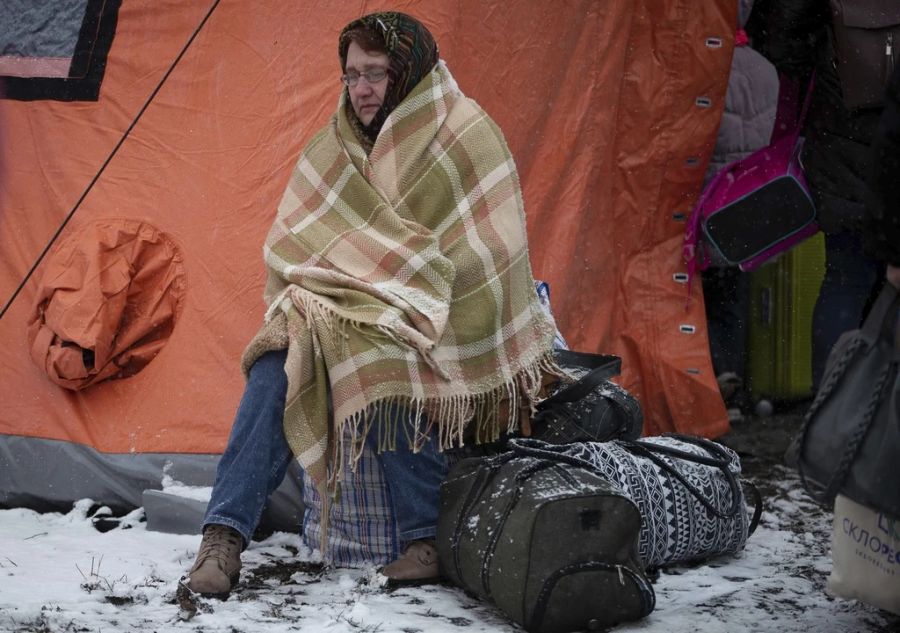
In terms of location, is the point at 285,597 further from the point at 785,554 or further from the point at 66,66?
the point at 66,66

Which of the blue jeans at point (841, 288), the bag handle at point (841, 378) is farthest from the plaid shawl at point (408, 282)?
the blue jeans at point (841, 288)

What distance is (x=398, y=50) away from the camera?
3.26 m

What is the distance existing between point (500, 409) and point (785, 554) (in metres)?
0.90

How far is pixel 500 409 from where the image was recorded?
125 inches

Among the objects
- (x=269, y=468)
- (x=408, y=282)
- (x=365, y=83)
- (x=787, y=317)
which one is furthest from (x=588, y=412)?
(x=787, y=317)

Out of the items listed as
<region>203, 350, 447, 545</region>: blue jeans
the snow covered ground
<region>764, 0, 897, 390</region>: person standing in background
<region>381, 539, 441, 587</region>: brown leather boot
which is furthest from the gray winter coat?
<region>381, 539, 441, 587</region>: brown leather boot

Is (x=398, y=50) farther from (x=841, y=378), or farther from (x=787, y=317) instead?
(x=787, y=317)

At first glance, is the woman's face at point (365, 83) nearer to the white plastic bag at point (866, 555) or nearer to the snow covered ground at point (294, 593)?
the snow covered ground at point (294, 593)

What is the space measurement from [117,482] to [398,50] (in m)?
1.47

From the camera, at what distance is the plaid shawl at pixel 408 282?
3023 millimetres

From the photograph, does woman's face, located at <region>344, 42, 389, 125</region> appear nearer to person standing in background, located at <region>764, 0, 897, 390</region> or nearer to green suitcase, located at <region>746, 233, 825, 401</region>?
person standing in background, located at <region>764, 0, 897, 390</region>

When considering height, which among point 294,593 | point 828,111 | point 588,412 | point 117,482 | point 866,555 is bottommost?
point 294,593

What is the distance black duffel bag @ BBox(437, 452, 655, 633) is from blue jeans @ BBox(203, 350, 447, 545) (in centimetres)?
26

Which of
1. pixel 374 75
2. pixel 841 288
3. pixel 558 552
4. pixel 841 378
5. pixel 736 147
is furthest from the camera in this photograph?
pixel 841 288
